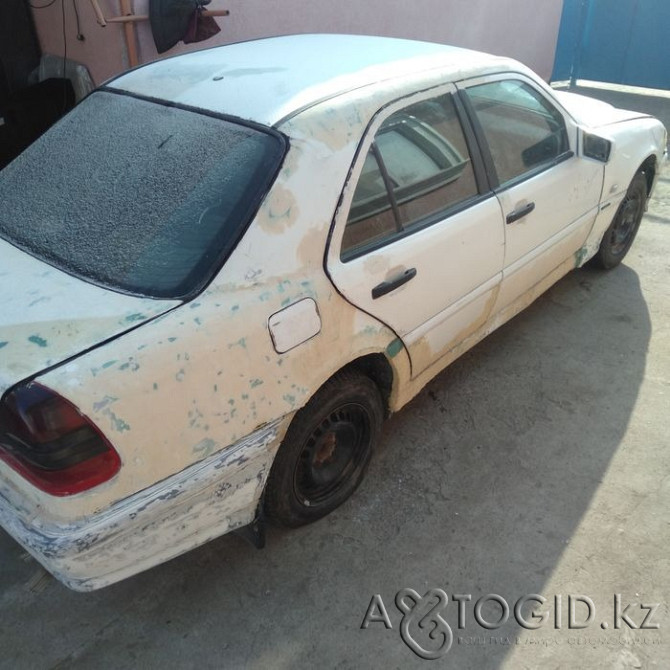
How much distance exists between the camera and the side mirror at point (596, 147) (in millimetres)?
3328

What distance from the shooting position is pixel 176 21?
468 cm

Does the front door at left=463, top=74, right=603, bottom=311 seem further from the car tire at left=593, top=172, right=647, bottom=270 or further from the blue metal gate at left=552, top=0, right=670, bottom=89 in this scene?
the blue metal gate at left=552, top=0, right=670, bottom=89

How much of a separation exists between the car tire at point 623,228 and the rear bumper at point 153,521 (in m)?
2.98

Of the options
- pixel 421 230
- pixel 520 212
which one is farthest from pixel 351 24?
pixel 421 230

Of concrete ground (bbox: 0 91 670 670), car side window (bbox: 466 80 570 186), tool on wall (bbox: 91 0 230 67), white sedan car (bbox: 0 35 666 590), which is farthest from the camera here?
tool on wall (bbox: 91 0 230 67)

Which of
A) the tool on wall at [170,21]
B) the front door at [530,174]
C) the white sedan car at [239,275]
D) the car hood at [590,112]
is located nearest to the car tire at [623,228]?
the car hood at [590,112]

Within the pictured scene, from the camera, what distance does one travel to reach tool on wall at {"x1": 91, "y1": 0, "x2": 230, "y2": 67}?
15.2 ft

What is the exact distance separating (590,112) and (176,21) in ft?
9.74

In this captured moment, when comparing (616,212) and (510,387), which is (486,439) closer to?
(510,387)

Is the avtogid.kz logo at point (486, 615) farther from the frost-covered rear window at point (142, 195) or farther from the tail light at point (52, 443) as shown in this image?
the frost-covered rear window at point (142, 195)

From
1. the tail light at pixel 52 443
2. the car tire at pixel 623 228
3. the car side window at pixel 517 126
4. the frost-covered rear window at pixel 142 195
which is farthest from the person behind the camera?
the car tire at pixel 623 228

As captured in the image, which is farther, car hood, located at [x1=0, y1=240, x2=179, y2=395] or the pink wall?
the pink wall

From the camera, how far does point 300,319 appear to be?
2.04 meters

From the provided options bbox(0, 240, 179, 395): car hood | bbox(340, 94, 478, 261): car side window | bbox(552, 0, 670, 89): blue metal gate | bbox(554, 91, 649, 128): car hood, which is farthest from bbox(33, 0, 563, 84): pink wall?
bbox(0, 240, 179, 395): car hood
